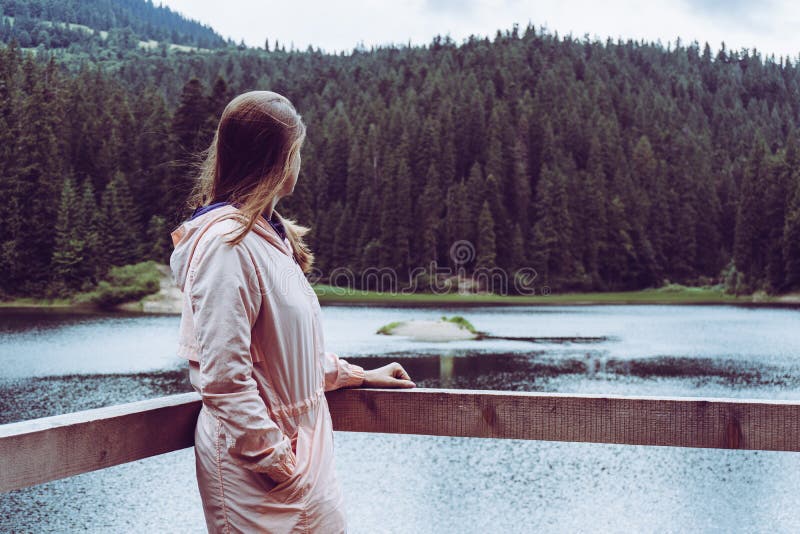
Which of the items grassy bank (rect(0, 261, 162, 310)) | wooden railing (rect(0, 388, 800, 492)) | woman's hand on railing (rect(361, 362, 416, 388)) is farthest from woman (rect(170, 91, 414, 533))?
grassy bank (rect(0, 261, 162, 310))

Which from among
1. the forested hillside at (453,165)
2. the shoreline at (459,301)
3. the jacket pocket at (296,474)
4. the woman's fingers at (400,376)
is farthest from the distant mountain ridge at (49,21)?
the jacket pocket at (296,474)

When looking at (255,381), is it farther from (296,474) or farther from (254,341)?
(296,474)

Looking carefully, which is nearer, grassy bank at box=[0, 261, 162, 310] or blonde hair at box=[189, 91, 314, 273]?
blonde hair at box=[189, 91, 314, 273]

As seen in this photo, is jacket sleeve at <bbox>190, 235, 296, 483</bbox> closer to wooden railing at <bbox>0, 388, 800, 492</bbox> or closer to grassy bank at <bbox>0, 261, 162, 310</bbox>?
wooden railing at <bbox>0, 388, 800, 492</bbox>

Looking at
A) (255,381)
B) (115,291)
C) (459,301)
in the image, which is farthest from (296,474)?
(459,301)

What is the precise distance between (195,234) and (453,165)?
3559 inches

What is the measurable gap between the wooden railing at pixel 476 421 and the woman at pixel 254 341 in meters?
0.20

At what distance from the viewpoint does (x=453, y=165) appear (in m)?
90.9

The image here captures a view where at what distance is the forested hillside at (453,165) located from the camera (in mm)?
64625

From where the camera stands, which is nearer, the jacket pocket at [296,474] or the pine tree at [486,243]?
the jacket pocket at [296,474]

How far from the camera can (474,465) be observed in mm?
15648

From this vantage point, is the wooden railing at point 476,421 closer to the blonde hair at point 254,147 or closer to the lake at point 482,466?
the blonde hair at point 254,147

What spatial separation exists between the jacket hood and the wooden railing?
1.23ft

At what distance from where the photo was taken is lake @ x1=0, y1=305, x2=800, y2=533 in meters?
12.5
